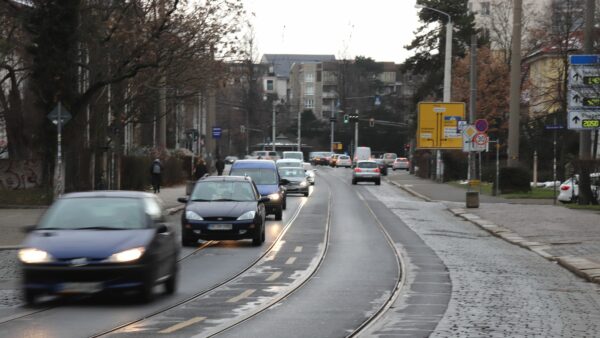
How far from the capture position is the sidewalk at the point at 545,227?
1990 centimetres

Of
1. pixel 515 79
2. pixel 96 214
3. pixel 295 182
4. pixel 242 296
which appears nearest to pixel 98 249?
pixel 96 214

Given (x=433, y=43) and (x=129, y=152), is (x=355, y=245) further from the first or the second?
(x=433, y=43)

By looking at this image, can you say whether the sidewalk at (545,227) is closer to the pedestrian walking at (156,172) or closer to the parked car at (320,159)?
the pedestrian walking at (156,172)

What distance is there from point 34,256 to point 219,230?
30.2 feet

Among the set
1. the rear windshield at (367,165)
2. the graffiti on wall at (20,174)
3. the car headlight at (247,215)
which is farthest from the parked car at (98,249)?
the rear windshield at (367,165)

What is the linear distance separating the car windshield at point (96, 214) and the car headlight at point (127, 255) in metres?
0.80

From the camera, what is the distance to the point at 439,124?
6044 cm

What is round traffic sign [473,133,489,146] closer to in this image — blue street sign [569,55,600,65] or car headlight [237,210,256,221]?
blue street sign [569,55,600,65]

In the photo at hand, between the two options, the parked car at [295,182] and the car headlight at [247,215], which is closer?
the car headlight at [247,215]

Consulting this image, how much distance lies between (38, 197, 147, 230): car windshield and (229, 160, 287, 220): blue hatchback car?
16.6 meters

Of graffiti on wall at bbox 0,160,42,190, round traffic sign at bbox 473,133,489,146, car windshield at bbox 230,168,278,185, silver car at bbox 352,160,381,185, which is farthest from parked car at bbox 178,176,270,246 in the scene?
silver car at bbox 352,160,381,185

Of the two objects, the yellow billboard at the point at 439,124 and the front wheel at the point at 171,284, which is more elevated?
the yellow billboard at the point at 439,124

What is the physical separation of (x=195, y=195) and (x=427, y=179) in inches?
1963

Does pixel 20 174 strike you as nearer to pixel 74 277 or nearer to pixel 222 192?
pixel 222 192
